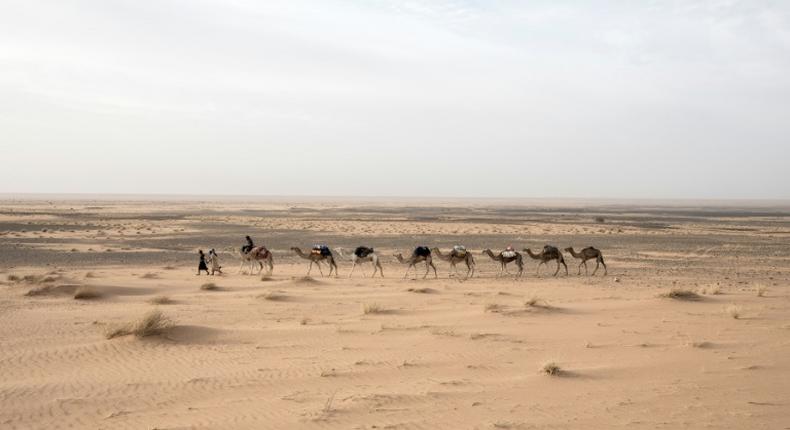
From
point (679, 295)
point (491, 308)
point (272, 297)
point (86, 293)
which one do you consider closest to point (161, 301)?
point (86, 293)

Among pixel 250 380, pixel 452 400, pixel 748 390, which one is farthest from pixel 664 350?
pixel 250 380

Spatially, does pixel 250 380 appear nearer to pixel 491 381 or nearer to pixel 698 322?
pixel 491 381

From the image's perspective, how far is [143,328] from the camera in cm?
1141

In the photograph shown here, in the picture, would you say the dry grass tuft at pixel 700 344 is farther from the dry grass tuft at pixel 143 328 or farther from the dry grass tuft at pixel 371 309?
the dry grass tuft at pixel 143 328

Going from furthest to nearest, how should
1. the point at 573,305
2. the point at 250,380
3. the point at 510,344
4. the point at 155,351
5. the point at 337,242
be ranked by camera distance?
the point at 337,242 → the point at 573,305 → the point at 510,344 → the point at 155,351 → the point at 250,380

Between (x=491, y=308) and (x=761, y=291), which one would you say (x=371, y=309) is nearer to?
(x=491, y=308)

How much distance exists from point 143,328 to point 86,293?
257 inches

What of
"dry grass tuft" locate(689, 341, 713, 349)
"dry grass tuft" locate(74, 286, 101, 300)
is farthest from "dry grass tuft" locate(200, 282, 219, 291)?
"dry grass tuft" locate(689, 341, 713, 349)

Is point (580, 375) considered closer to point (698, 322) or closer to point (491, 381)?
point (491, 381)

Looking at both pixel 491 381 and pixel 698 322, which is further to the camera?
pixel 698 322

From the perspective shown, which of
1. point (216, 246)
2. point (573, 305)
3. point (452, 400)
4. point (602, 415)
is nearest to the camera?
point (602, 415)

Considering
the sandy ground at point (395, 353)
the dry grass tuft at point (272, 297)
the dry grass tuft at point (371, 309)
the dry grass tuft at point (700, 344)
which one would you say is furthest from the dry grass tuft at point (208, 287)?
the dry grass tuft at point (700, 344)

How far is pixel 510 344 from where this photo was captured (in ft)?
38.3

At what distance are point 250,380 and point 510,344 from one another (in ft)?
16.5
